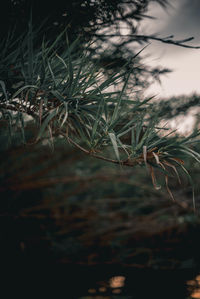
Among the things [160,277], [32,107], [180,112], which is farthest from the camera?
[160,277]

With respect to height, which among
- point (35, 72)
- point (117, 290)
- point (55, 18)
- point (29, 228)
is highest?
point (55, 18)

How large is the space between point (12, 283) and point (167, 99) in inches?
48.0

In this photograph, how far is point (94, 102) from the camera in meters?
0.52

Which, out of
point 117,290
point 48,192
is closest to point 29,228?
point 48,192

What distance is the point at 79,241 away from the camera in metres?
1.63

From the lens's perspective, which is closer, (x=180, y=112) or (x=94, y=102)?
(x=94, y=102)

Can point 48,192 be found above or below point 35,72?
above

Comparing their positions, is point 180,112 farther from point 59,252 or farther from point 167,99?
point 59,252

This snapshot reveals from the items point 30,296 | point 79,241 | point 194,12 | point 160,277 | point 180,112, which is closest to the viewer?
point 194,12

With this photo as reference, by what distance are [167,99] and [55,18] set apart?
24.5 inches

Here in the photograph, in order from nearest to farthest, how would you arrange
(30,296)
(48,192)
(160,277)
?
(30,296) → (160,277) → (48,192)

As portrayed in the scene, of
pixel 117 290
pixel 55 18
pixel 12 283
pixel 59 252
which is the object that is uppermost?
pixel 55 18

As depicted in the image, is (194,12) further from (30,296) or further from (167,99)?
(30,296)

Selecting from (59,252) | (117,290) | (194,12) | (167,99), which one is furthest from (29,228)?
(194,12)
